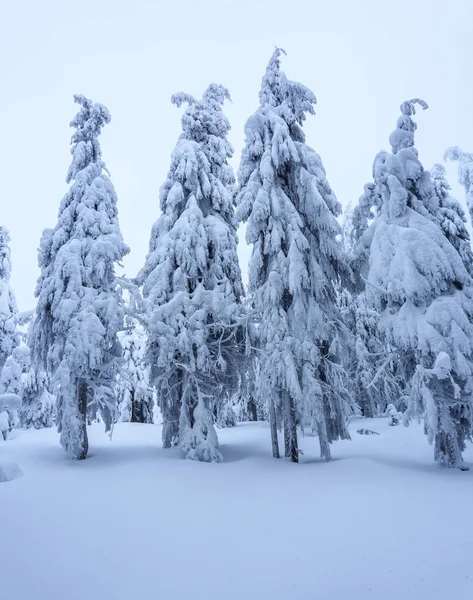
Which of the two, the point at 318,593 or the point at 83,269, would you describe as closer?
the point at 318,593

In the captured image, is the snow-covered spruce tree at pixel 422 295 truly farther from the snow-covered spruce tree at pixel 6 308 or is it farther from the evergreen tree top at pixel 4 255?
the evergreen tree top at pixel 4 255

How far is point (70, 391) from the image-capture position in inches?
503

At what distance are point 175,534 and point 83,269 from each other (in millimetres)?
9476

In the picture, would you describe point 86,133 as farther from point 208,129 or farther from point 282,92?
point 282,92

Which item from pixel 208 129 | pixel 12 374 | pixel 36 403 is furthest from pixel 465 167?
pixel 36 403

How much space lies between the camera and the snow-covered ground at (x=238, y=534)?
489 cm

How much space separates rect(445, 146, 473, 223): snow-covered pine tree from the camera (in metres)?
22.2

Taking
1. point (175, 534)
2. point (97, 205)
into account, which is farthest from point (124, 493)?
point (97, 205)

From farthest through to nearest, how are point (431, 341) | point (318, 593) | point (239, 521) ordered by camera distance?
point (431, 341), point (239, 521), point (318, 593)

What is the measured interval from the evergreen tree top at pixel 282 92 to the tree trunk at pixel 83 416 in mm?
11317

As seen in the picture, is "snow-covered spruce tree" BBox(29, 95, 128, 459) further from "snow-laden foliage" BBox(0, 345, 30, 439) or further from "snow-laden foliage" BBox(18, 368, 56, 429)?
"snow-laden foliage" BBox(18, 368, 56, 429)

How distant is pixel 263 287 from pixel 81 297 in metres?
5.90

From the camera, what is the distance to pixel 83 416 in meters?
13.3

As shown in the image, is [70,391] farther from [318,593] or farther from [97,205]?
[318,593]
